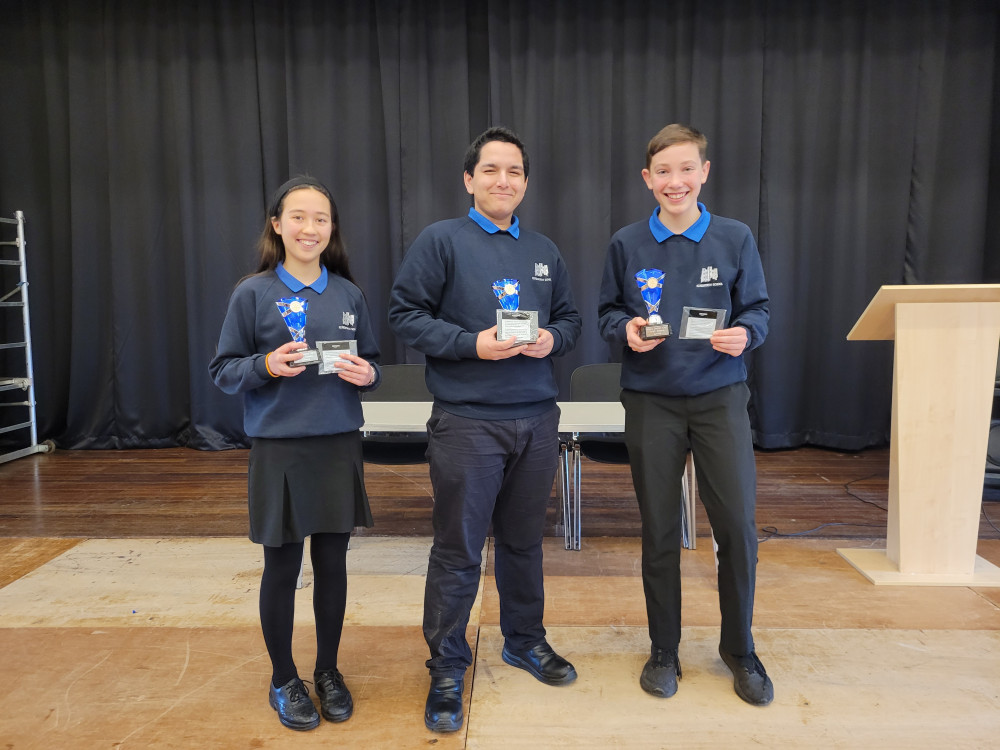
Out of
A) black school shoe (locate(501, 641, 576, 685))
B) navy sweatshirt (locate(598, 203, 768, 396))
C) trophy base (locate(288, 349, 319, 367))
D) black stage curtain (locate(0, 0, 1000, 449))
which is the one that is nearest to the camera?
trophy base (locate(288, 349, 319, 367))

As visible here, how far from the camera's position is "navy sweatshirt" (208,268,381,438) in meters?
1.89

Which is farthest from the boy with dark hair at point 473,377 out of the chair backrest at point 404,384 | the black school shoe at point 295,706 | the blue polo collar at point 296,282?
the chair backrest at point 404,384

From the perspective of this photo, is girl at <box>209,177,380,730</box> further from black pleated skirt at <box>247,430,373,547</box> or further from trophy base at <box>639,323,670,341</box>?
trophy base at <box>639,323,670,341</box>

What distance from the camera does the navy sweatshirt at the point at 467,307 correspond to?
1960 millimetres

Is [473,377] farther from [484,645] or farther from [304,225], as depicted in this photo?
[484,645]

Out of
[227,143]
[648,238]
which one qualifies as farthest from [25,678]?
[227,143]

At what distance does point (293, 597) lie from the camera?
195 cm

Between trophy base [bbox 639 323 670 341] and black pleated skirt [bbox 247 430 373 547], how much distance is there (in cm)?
90

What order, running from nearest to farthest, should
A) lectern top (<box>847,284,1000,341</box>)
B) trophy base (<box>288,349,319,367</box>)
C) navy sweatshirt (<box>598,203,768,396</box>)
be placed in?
trophy base (<box>288,349,319,367</box>)
navy sweatshirt (<box>598,203,768,396</box>)
lectern top (<box>847,284,1000,341</box>)

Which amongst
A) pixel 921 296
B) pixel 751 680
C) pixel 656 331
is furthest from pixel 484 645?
pixel 921 296

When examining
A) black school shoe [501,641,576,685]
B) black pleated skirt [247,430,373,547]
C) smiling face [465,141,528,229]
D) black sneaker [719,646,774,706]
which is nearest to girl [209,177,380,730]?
black pleated skirt [247,430,373,547]

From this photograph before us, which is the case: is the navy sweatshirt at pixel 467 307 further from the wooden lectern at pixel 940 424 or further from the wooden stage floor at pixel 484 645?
the wooden lectern at pixel 940 424

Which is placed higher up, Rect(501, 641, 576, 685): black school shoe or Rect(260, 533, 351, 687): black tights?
Rect(260, 533, 351, 687): black tights

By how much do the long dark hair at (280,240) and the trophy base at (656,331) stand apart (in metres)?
0.89
